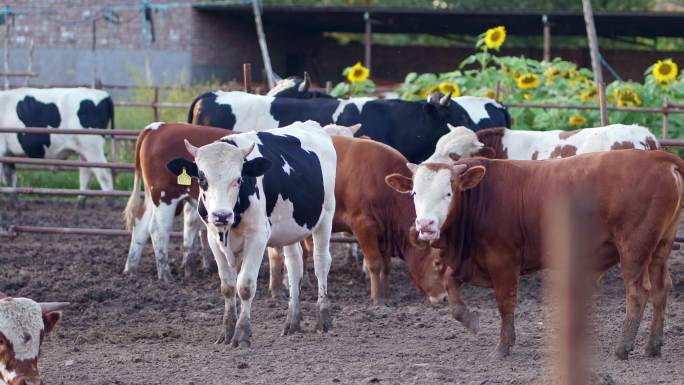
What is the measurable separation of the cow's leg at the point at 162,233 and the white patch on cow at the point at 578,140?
296cm

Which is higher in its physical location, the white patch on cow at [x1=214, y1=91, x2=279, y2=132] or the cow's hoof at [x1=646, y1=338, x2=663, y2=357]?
the white patch on cow at [x1=214, y1=91, x2=279, y2=132]

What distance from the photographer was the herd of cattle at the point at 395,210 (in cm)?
544

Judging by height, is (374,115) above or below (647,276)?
above

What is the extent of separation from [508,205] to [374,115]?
181 inches

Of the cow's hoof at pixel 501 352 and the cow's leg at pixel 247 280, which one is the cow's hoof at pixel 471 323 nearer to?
the cow's hoof at pixel 501 352

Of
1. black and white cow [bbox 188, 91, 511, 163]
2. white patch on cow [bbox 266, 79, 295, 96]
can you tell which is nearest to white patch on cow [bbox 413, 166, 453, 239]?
black and white cow [bbox 188, 91, 511, 163]

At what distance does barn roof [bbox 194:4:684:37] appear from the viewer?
21297mm

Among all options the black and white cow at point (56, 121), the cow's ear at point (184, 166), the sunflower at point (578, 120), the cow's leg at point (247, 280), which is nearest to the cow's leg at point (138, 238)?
the cow's ear at point (184, 166)

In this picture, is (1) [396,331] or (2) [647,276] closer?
(2) [647,276]

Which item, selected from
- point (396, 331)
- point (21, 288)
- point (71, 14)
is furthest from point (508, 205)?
point (71, 14)

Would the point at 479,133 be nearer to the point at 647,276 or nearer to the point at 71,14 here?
the point at 647,276

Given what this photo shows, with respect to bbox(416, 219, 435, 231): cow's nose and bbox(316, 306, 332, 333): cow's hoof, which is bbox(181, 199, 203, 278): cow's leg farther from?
bbox(416, 219, 435, 231): cow's nose

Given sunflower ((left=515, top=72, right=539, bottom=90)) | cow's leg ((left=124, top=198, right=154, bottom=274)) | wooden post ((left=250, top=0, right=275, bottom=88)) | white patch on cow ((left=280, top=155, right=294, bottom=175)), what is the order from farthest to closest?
wooden post ((left=250, top=0, right=275, bottom=88)), sunflower ((left=515, top=72, right=539, bottom=90)), cow's leg ((left=124, top=198, right=154, bottom=274)), white patch on cow ((left=280, top=155, right=294, bottom=175))

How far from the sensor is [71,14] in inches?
976
